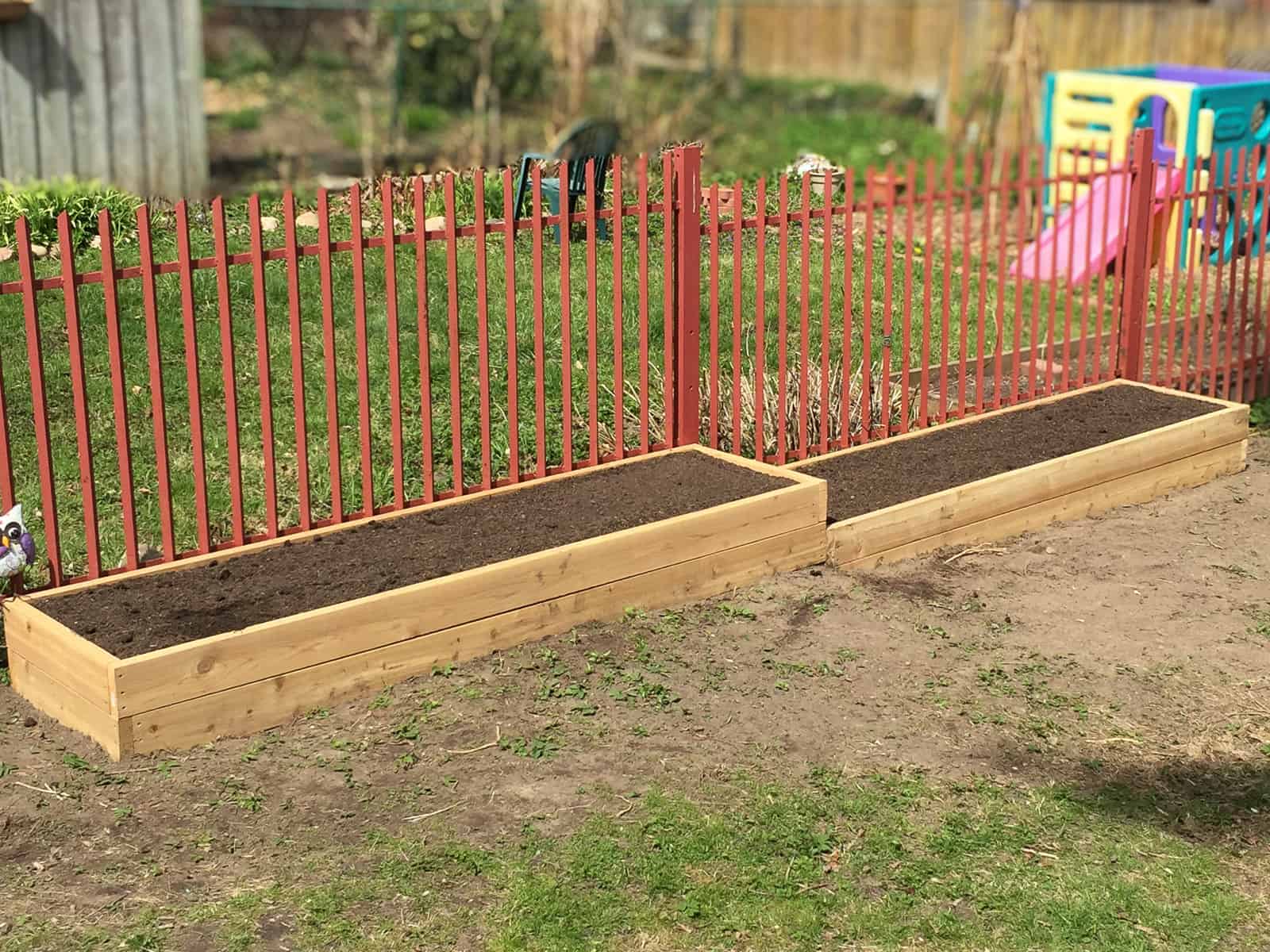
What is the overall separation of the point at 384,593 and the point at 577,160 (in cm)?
372

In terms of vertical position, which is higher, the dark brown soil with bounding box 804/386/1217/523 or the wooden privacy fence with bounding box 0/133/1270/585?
the wooden privacy fence with bounding box 0/133/1270/585

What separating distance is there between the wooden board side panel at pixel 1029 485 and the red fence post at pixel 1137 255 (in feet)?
2.74

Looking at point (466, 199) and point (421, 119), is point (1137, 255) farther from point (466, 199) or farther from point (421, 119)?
point (421, 119)

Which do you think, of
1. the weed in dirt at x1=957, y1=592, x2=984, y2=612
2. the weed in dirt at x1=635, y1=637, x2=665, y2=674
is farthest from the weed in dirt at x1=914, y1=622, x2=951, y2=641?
the weed in dirt at x1=635, y1=637, x2=665, y2=674

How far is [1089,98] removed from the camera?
51.0ft

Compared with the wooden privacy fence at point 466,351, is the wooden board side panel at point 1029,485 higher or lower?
lower

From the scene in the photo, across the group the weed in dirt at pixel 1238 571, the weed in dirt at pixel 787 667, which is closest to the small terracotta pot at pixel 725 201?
the weed in dirt at pixel 787 667

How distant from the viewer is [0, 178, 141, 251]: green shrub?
8844mm

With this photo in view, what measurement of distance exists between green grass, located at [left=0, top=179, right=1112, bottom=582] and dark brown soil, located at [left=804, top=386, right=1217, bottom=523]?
45cm

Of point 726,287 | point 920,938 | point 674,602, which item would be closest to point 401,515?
point 674,602

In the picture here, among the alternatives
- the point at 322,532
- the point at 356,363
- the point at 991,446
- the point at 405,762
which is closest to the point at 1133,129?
the point at 991,446

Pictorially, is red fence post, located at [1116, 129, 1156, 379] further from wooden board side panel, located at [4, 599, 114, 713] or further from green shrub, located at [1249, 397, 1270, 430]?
wooden board side panel, located at [4, 599, 114, 713]

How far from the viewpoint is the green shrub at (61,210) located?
29.0 ft

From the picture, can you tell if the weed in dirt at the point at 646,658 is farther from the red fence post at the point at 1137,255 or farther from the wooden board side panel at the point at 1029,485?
the red fence post at the point at 1137,255
